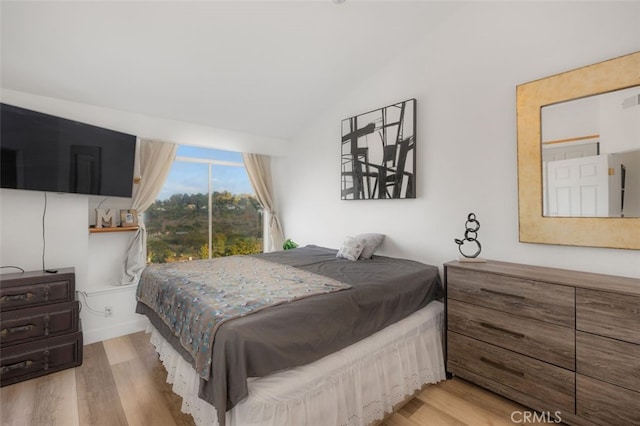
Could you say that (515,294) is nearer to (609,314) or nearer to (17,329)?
(609,314)

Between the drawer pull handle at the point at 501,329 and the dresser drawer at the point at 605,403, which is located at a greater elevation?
the drawer pull handle at the point at 501,329

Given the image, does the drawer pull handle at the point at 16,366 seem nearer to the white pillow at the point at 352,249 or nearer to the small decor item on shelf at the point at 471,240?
the white pillow at the point at 352,249

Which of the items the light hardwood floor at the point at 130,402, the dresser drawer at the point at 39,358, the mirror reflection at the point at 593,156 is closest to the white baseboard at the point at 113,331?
the dresser drawer at the point at 39,358

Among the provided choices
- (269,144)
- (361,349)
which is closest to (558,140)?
(361,349)

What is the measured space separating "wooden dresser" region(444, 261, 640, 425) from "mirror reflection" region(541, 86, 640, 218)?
48 centimetres

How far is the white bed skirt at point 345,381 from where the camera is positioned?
1341mm

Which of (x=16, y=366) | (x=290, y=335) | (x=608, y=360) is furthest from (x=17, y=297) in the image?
(x=608, y=360)

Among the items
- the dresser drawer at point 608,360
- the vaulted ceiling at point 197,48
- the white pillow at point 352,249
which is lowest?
the dresser drawer at point 608,360

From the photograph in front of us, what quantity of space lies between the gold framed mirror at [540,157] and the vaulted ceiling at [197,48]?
122cm

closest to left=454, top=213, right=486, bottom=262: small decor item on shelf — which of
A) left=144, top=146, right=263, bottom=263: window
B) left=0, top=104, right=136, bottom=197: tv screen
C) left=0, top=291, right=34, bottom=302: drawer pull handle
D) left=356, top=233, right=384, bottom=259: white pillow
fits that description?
left=356, top=233, right=384, bottom=259: white pillow

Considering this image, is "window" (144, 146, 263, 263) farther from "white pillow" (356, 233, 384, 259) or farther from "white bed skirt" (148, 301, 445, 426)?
"white pillow" (356, 233, 384, 259)

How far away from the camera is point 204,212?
4.18 meters

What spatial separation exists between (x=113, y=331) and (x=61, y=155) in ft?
6.07

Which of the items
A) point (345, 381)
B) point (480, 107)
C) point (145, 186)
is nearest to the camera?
point (345, 381)
